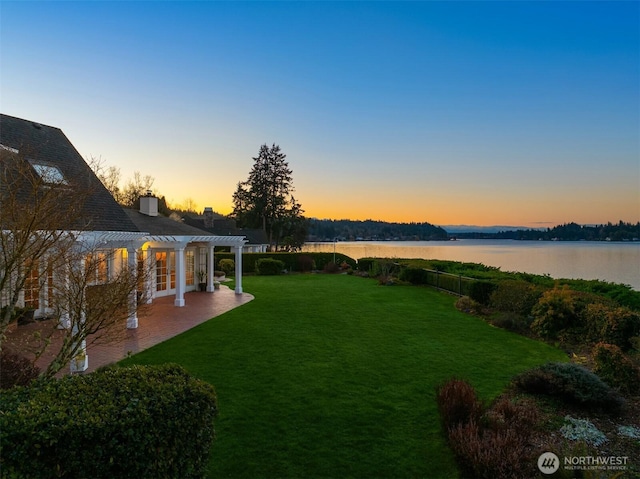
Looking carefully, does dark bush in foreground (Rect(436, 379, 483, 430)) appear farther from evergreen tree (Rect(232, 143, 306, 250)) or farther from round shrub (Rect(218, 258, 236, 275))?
evergreen tree (Rect(232, 143, 306, 250))

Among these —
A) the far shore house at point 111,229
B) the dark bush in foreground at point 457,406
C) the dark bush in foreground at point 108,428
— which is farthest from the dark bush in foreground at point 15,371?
the dark bush in foreground at point 457,406

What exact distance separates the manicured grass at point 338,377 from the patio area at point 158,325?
553 millimetres

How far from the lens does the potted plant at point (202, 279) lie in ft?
59.5

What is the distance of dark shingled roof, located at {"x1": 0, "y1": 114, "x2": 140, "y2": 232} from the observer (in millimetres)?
10031

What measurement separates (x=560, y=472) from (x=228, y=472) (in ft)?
11.4

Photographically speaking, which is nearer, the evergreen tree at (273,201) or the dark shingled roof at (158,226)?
the dark shingled roof at (158,226)

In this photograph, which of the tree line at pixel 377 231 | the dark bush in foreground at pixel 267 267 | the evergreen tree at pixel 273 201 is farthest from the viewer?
the tree line at pixel 377 231

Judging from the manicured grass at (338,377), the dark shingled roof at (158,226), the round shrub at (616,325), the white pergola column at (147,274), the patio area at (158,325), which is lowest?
the patio area at (158,325)

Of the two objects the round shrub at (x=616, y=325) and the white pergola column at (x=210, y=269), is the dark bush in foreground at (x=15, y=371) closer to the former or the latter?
the round shrub at (x=616, y=325)

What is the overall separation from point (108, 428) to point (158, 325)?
8942mm

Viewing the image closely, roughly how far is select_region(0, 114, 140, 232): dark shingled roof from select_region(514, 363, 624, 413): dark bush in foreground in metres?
10.5

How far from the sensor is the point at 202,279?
60.1ft

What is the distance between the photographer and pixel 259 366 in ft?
23.2

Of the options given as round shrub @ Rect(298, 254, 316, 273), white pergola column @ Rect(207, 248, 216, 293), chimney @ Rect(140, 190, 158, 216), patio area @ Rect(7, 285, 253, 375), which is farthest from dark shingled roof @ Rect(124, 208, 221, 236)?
round shrub @ Rect(298, 254, 316, 273)
